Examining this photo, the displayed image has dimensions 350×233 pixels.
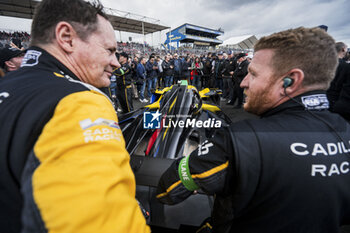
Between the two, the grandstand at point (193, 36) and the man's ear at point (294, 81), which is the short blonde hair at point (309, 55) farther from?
the grandstand at point (193, 36)

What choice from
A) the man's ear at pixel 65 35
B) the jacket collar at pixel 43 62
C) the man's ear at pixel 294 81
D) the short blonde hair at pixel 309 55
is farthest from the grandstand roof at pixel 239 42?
the jacket collar at pixel 43 62

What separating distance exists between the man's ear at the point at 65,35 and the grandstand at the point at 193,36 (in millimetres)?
39462

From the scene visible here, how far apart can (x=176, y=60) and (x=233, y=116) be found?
5.76 meters

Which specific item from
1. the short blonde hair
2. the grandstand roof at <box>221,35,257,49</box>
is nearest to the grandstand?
the grandstand roof at <box>221,35,257,49</box>

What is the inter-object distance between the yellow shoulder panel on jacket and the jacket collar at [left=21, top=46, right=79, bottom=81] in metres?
0.33

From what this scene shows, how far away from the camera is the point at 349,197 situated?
649 millimetres

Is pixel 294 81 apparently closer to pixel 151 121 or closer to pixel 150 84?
pixel 151 121

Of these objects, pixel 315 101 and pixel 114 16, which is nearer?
pixel 315 101

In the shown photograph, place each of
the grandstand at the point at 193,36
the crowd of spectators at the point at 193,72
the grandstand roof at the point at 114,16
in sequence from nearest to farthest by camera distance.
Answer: the crowd of spectators at the point at 193,72 → the grandstand roof at the point at 114,16 → the grandstand at the point at 193,36

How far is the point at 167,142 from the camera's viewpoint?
2.03m

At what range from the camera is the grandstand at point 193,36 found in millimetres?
39781

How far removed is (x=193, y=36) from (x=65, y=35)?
46.8 meters

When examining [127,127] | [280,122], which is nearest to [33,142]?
[280,122]

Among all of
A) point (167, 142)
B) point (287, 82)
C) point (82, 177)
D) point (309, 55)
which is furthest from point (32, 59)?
point (167, 142)
